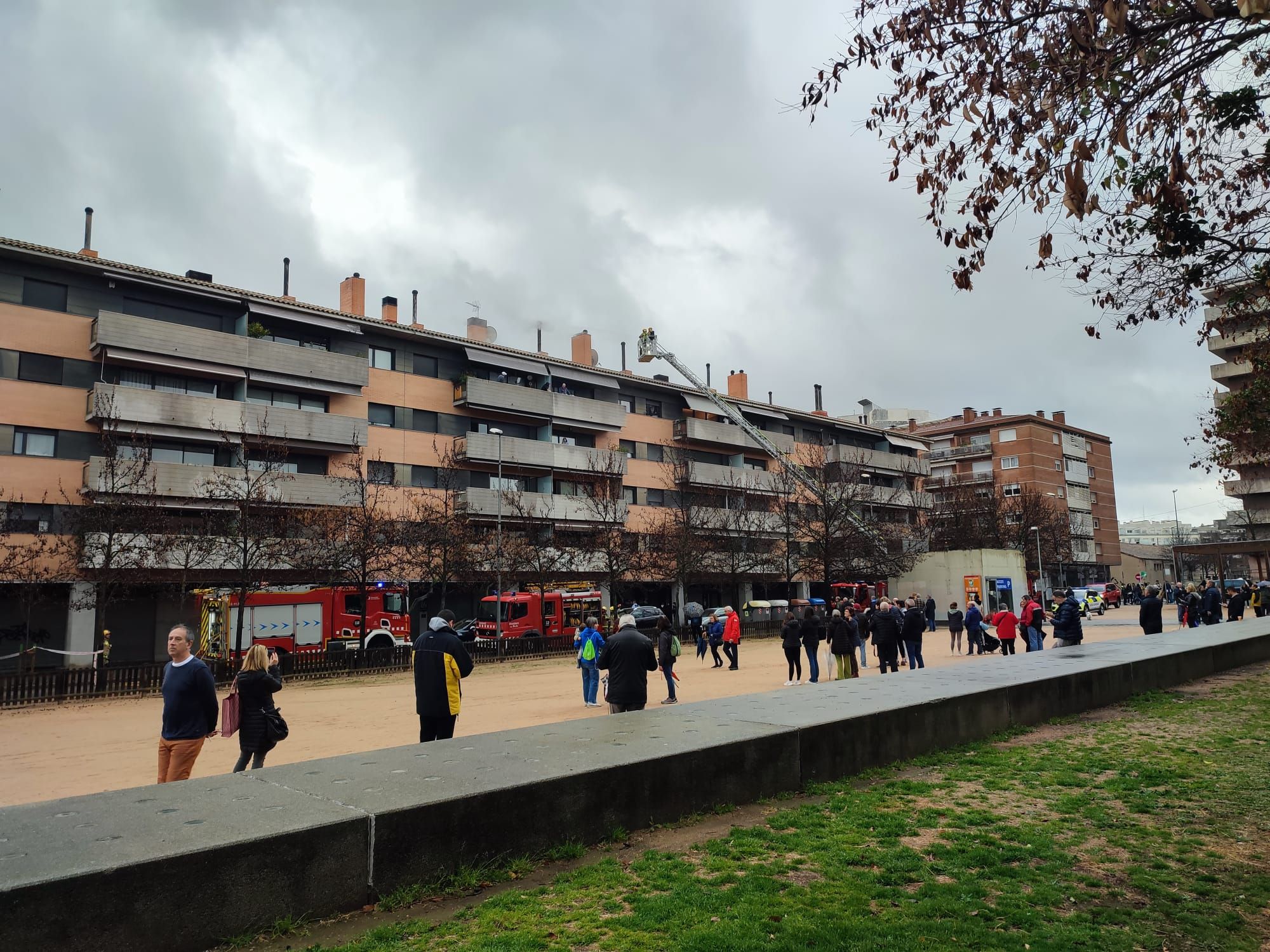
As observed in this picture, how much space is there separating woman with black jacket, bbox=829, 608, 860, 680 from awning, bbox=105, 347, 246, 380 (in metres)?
26.6

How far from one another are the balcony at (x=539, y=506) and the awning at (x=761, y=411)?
14.4m

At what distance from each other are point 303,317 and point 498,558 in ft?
43.6

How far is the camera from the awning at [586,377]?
4556 centimetres

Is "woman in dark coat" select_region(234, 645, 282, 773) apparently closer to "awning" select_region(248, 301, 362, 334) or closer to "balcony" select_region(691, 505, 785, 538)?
"awning" select_region(248, 301, 362, 334)

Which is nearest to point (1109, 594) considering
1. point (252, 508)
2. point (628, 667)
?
point (252, 508)

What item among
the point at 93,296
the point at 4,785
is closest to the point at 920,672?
the point at 4,785

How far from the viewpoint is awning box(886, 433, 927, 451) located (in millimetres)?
66875

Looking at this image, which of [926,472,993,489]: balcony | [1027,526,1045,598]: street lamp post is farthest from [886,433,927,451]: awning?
[926,472,993,489]: balcony

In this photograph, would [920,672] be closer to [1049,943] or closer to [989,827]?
[989,827]

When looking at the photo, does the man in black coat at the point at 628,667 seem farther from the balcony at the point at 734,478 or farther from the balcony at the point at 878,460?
the balcony at the point at 878,460

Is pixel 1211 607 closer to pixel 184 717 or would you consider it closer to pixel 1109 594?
pixel 184 717

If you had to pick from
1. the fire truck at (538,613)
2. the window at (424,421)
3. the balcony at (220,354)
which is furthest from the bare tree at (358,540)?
the fire truck at (538,613)

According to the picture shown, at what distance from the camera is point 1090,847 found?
558 cm

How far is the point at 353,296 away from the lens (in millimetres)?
41438
